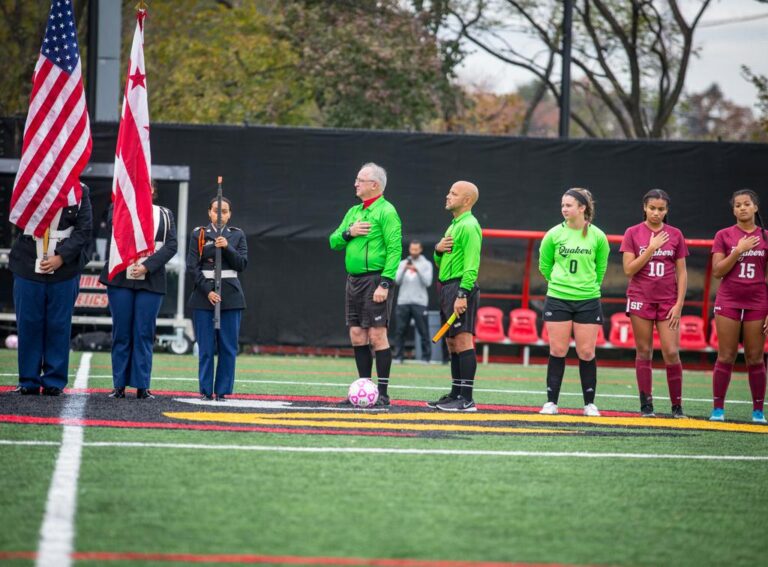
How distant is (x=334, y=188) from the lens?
18.8 metres

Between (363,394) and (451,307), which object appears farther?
(451,307)

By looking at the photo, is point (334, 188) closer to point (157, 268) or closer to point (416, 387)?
point (416, 387)

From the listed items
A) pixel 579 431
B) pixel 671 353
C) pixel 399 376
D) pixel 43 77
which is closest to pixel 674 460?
pixel 579 431

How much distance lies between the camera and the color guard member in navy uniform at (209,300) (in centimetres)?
948

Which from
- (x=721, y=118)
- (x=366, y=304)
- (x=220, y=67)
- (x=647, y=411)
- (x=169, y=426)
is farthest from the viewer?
(x=721, y=118)

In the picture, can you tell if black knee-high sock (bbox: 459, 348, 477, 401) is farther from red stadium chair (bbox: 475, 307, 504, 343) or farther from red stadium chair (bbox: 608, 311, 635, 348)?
red stadium chair (bbox: 608, 311, 635, 348)

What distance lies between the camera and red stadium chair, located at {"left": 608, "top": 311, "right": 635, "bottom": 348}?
18656mm

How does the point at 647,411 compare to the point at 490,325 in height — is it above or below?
below

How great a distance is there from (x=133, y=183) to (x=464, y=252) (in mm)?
2777

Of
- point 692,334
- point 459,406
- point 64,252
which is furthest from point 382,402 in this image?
point 692,334

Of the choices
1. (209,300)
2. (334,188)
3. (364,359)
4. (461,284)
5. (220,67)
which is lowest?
(364,359)

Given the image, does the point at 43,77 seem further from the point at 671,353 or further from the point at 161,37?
the point at 161,37

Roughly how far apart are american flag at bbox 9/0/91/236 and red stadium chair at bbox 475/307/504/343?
954 centimetres

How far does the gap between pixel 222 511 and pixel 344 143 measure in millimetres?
14002
